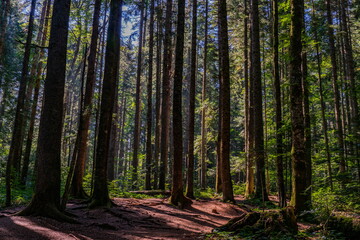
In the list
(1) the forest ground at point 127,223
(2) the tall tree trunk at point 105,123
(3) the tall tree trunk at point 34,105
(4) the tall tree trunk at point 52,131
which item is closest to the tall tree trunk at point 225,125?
(1) the forest ground at point 127,223

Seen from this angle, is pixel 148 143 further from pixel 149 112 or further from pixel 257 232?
pixel 257 232

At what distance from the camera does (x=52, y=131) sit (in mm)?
7273

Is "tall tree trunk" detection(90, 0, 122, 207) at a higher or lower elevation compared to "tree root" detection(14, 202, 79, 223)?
higher

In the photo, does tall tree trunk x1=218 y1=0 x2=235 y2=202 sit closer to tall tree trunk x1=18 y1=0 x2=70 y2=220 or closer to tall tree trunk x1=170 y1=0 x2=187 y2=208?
tall tree trunk x1=170 y1=0 x2=187 y2=208

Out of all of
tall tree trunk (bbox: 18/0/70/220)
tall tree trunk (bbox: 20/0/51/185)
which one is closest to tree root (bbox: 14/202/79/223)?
tall tree trunk (bbox: 18/0/70/220)

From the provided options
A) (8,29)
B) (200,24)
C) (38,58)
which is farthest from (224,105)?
(8,29)

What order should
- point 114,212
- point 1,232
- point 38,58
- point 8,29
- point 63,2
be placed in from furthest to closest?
point 8,29 < point 38,58 < point 114,212 < point 63,2 < point 1,232

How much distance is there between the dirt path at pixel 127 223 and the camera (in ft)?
17.6

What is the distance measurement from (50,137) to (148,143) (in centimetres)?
1196

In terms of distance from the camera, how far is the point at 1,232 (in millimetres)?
4941

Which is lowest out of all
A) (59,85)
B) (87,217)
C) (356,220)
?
(87,217)

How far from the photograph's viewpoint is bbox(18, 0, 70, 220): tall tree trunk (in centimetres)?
679

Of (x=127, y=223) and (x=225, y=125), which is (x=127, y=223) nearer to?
(x=127, y=223)

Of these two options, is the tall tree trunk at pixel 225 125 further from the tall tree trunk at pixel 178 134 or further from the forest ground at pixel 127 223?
the tall tree trunk at pixel 178 134
